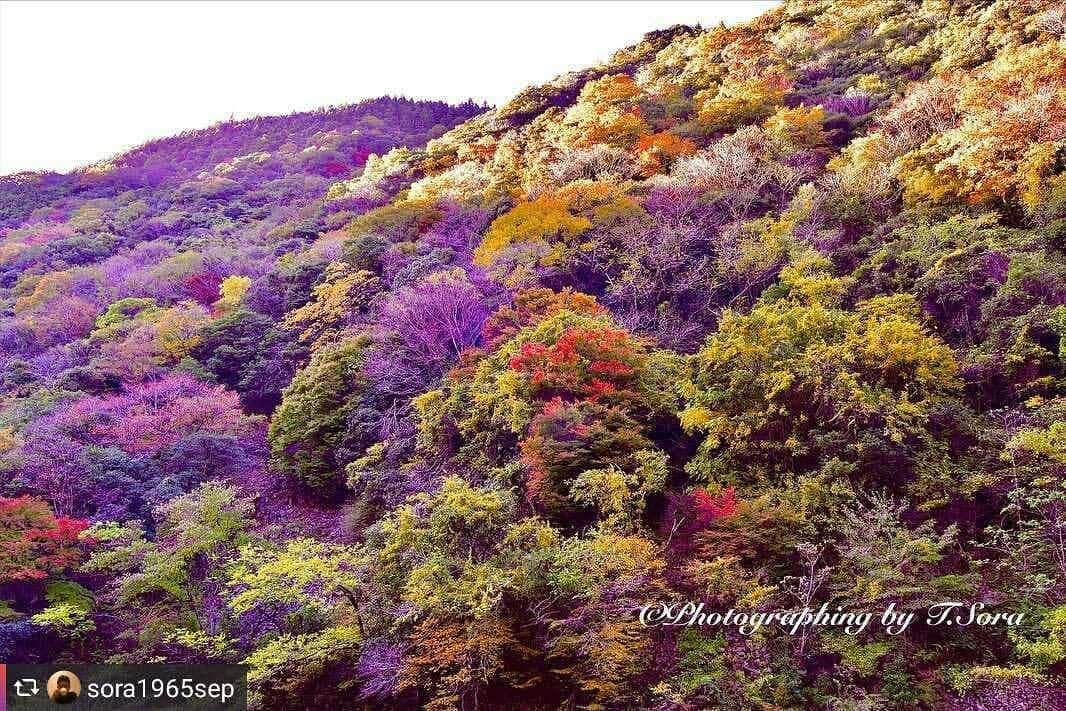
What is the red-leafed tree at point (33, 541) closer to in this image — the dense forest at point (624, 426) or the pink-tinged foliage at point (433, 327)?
the dense forest at point (624, 426)

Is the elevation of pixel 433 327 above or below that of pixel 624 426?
above

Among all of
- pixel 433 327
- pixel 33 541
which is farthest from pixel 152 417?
pixel 433 327

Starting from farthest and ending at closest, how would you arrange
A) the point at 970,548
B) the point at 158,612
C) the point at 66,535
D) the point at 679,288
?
the point at 679,288
the point at 66,535
the point at 158,612
the point at 970,548

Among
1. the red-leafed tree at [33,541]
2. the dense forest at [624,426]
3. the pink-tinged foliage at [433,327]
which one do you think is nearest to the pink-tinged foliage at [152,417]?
the dense forest at [624,426]

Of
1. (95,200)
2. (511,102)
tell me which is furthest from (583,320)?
(95,200)

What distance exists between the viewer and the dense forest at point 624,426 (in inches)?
411

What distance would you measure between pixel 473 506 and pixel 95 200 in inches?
2334

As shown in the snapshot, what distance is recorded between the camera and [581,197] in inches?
1070

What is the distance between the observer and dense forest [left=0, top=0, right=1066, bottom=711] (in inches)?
411

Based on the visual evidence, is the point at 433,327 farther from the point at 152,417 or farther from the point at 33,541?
the point at 33,541

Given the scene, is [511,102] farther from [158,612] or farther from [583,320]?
[158,612]

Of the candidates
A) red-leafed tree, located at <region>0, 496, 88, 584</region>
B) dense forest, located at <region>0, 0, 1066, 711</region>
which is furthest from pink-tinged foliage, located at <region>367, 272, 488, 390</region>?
red-leafed tree, located at <region>0, 496, 88, 584</region>

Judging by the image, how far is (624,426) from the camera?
569 inches

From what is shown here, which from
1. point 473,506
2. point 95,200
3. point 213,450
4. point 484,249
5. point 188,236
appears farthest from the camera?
point 95,200
